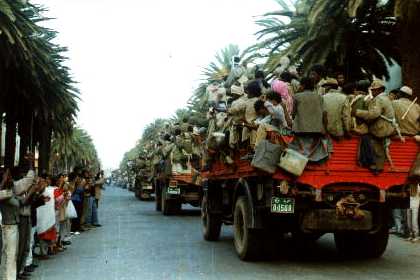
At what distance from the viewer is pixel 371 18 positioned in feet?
58.4

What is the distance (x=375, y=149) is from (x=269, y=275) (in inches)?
84.3

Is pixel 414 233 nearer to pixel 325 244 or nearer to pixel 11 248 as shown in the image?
pixel 325 244

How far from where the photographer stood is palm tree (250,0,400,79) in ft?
55.0

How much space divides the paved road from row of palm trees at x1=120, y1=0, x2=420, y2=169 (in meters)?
4.41

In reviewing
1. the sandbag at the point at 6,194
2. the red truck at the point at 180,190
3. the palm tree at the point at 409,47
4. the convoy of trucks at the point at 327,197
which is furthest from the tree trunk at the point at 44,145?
the sandbag at the point at 6,194

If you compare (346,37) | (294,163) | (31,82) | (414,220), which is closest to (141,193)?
(31,82)

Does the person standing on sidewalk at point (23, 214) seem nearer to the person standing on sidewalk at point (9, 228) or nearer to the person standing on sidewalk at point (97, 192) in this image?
the person standing on sidewalk at point (9, 228)

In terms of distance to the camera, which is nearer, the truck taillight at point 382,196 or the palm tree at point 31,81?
the truck taillight at point 382,196

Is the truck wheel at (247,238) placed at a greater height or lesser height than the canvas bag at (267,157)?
lesser

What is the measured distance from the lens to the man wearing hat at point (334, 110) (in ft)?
28.2

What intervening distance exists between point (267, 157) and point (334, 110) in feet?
3.83

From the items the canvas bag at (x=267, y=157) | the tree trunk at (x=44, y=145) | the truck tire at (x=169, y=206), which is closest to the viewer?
the canvas bag at (x=267, y=157)

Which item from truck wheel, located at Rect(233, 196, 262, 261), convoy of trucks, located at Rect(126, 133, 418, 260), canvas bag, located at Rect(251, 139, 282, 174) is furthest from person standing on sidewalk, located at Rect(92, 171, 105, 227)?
canvas bag, located at Rect(251, 139, 282, 174)

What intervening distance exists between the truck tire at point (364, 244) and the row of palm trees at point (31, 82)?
855cm
